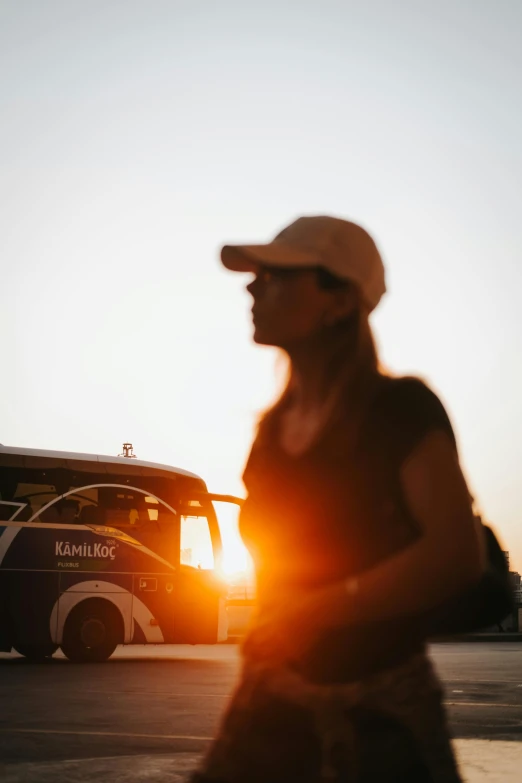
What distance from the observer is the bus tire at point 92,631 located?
18.9 meters

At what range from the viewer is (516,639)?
33.9 m

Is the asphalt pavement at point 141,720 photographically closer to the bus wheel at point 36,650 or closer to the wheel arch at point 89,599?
the wheel arch at point 89,599

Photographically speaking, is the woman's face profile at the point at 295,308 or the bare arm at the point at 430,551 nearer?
the bare arm at the point at 430,551

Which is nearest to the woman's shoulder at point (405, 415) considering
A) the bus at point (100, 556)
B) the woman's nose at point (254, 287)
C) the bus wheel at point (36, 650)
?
the woman's nose at point (254, 287)

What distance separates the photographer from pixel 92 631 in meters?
18.9

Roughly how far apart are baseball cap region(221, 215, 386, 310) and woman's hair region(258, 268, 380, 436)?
24mm

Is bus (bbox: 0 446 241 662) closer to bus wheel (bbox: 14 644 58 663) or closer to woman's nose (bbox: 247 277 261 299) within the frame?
bus wheel (bbox: 14 644 58 663)

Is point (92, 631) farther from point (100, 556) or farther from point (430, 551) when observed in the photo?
point (430, 551)

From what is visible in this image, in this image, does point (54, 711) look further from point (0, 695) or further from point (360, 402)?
point (360, 402)

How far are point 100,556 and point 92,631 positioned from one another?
126cm

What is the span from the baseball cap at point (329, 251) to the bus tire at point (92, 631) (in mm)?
17858

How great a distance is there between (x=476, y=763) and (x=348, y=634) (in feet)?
19.6

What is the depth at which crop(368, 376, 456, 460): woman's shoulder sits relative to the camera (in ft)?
5.04

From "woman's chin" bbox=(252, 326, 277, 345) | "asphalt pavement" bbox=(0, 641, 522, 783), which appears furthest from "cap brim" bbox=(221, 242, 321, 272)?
"asphalt pavement" bbox=(0, 641, 522, 783)
